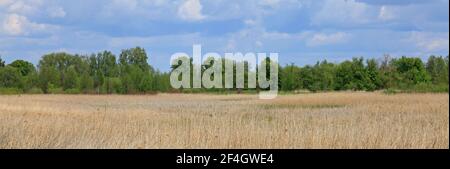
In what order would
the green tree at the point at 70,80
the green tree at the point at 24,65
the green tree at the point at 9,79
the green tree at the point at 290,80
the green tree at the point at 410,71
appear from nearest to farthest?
the green tree at the point at 9,79, the green tree at the point at 410,71, the green tree at the point at 70,80, the green tree at the point at 290,80, the green tree at the point at 24,65

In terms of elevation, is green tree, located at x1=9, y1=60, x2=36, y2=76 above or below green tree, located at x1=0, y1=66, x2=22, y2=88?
above

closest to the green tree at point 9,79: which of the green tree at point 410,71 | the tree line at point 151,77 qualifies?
the tree line at point 151,77

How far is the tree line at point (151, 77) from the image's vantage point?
57.7m

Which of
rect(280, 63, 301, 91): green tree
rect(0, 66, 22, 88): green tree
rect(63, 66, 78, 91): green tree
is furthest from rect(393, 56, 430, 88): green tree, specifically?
rect(0, 66, 22, 88): green tree

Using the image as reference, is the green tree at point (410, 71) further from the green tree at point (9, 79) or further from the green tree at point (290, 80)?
the green tree at point (9, 79)

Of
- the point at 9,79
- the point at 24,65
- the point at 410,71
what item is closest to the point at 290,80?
the point at 410,71

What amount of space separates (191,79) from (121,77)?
715cm

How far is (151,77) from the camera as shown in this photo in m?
61.8

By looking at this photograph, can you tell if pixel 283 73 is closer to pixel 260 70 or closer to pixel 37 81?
pixel 260 70

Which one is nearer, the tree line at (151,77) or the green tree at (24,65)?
the tree line at (151,77)

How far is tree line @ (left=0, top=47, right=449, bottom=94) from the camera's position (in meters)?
57.7

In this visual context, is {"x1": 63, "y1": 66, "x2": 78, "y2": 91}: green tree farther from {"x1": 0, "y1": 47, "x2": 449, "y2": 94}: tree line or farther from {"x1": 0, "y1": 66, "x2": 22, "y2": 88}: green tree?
{"x1": 0, "y1": 66, "x2": 22, "y2": 88}: green tree

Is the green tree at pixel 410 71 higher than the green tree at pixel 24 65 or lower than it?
lower
